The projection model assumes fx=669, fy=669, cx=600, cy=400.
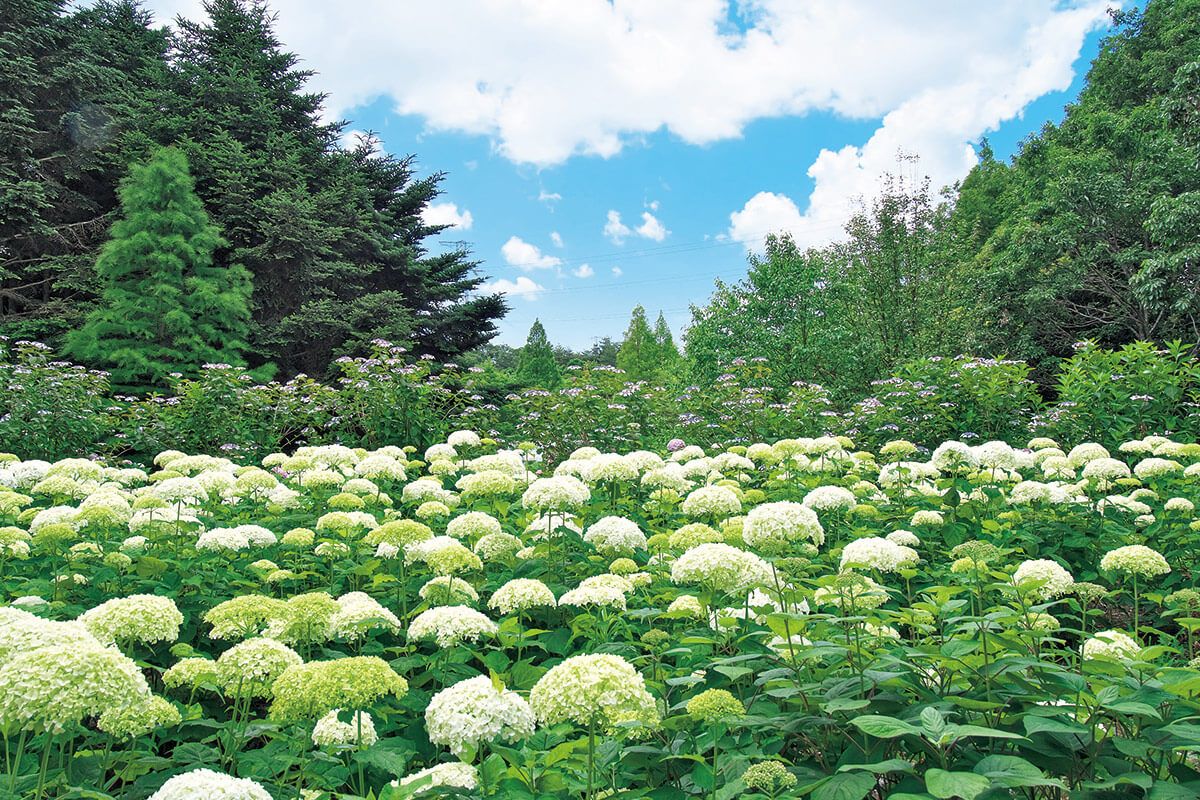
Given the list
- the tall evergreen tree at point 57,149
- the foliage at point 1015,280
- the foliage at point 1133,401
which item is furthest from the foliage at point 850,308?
the tall evergreen tree at point 57,149

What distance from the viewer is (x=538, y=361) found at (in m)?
31.2

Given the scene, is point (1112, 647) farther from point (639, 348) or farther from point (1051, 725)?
point (639, 348)

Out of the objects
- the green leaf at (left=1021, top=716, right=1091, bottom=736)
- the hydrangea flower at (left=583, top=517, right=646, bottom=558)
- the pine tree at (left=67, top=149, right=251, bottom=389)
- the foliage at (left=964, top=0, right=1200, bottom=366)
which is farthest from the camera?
the foliage at (left=964, top=0, right=1200, bottom=366)

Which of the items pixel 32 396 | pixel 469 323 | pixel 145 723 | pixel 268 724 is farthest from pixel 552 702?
pixel 469 323

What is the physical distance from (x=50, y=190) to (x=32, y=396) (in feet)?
40.3

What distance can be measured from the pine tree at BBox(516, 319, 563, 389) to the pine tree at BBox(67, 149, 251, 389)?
44.3 ft

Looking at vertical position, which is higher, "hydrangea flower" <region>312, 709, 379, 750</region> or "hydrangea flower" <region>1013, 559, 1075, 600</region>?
"hydrangea flower" <region>1013, 559, 1075, 600</region>

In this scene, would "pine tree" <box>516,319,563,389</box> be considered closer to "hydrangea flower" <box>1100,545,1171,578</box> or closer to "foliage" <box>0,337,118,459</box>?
"foliage" <box>0,337,118,459</box>

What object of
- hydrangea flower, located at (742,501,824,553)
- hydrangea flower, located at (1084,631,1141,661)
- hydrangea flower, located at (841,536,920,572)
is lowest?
hydrangea flower, located at (1084,631,1141,661)

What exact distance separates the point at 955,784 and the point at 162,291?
1774cm

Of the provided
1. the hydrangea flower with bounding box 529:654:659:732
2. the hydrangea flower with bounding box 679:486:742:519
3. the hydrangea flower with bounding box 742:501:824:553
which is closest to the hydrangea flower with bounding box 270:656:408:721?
the hydrangea flower with bounding box 529:654:659:732

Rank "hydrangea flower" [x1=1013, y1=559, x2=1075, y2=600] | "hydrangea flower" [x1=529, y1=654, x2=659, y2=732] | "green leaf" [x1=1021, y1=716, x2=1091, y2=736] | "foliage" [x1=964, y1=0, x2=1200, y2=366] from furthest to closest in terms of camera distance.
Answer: "foliage" [x1=964, y1=0, x2=1200, y2=366]
"hydrangea flower" [x1=1013, y1=559, x2=1075, y2=600]
"hydrangea flower" [x1=529, y1=654, x2=659, y2=732]
"green leaf" [x1=1021, y1=716, x2=1091, y2=736]

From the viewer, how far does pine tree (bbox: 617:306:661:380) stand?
116 ft

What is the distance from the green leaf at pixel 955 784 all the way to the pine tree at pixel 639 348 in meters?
33.5
